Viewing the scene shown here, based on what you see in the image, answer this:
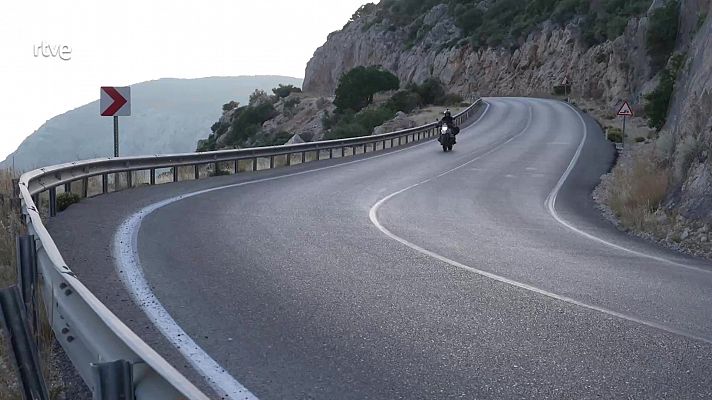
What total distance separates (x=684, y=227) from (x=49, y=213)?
1084 cm

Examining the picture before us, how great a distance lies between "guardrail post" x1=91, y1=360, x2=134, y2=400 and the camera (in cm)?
318

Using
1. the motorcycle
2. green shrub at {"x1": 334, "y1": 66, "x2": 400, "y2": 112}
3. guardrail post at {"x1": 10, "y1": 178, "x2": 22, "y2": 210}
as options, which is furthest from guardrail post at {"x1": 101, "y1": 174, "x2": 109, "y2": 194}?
green shrub at {"x1": 334, "y1": 66, "x2": 400, "y2": 112}

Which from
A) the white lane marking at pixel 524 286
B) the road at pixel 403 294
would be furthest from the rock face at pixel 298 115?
the white lane marking at pixel 524 286

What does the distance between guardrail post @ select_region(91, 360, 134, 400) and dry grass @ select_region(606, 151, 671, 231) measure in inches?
487

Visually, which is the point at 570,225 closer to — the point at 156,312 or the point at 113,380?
the point at 156,312

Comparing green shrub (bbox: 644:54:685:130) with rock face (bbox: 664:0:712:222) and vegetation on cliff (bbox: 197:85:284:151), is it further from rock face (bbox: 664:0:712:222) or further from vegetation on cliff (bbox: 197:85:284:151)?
vegetation on cliff (bbox: 197:85:284:151)

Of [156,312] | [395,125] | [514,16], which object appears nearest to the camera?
[156,312]

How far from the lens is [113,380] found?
126 inches

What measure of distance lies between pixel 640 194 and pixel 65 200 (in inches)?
449

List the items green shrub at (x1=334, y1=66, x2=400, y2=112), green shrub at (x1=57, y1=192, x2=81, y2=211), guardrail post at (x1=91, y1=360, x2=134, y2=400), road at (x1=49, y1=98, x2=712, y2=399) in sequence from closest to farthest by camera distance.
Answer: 1. guardrail post at (x1=91, y1=360, x2=134, y2=400)
2. road at (x1=49, y1=98, x2=712, y2=399)
3. green shrub at (x1=57, y1=192, x2=81, y2=211)
4. green shrub at (x1=334, y1=66, x2=400, y2=112)

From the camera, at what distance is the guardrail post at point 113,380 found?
125 inches

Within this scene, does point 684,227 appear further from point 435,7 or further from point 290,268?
point 435,7

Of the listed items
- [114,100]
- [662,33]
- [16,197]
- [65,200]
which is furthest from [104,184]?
[662,33]

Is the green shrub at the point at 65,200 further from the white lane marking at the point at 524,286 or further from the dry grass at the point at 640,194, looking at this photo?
the dry grass at the point at 640,194
